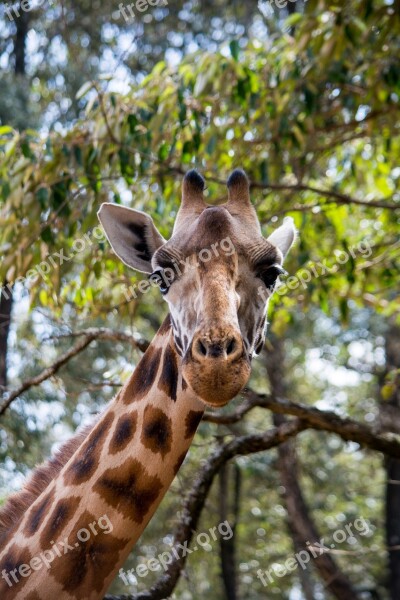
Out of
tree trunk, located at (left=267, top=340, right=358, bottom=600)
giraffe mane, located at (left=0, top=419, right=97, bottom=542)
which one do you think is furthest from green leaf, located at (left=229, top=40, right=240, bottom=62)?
tree trunk, located at (left=267, top=340, right=358, bottom=600)

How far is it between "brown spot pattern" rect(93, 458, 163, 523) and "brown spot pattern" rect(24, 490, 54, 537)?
31 centimetres

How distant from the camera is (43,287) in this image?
696cm

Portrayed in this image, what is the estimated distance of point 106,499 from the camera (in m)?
3.62

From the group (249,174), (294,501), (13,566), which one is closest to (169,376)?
(13,566)

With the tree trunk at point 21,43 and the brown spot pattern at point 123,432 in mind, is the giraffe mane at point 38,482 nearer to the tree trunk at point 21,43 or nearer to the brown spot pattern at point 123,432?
the brown spot pattern at point 123,432

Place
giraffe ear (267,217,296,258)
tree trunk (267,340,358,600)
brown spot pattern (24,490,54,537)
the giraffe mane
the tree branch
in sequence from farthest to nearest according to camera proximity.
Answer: tree trunk (267,340,358,600)
the tree branch
giraffe ear (267,217,296,258)
the giraffe mane
brown spot pattern (24,490,54,537)

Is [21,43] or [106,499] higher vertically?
[21,43]

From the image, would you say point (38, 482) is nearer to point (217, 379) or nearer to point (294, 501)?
point (217, 379)

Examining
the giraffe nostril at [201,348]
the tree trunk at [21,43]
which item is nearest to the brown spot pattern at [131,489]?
the giraffe nostril at [201,348]

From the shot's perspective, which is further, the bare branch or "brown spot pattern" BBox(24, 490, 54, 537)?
the bare branch

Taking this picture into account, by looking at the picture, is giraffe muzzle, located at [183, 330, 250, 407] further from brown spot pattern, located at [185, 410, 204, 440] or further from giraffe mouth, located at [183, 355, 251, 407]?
brown spot pattern, located at [185, 410, 204, 440]

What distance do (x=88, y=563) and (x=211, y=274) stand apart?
1429mm

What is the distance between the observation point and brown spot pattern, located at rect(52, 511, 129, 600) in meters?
3.52

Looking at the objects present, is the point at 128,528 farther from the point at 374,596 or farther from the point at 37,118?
the point at 374,596
